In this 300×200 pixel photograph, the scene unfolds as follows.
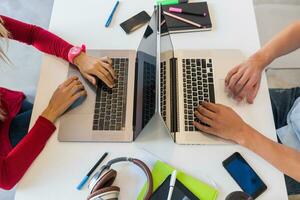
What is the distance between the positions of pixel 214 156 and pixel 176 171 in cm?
12

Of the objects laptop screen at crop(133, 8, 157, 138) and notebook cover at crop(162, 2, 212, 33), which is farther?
notebook cover at crop(162, 2, 212, 33)

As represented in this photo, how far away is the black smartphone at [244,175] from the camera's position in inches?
→ 33.4

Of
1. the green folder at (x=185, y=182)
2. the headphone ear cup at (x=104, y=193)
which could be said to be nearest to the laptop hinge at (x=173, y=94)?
the green folder at (x=185, y=182)

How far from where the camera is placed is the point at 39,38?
109 cm

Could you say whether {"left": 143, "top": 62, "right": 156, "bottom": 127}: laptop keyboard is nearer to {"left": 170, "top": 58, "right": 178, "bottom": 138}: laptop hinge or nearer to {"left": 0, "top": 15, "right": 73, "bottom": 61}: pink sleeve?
{"left": 170, "top": 58, "right": 178, "bottom": 138}: laptop hinge

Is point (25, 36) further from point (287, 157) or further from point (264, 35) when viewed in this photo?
point (264, 35)

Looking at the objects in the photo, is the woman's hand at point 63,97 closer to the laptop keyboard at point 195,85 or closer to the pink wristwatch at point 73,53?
the pink wristwatch at point 73,53

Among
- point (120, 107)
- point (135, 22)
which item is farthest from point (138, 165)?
point (135, 22)

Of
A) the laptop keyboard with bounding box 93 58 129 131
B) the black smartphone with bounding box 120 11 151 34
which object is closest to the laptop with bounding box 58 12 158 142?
the laptop keyboard with bounding box 93 58 129 131

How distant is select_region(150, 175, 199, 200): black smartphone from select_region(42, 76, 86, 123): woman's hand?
1.18ft

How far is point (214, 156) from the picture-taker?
35.4 inches

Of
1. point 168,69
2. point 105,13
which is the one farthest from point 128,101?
point 105,13

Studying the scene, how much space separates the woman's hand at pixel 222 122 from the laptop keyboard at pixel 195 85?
0.9 inches

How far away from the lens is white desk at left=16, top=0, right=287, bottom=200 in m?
0.87
